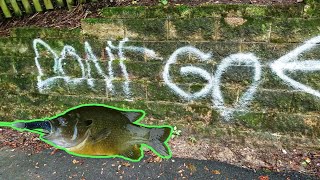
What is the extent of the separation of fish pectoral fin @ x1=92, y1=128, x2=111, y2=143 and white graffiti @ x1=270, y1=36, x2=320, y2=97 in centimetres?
212

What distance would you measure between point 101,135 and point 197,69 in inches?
58.5

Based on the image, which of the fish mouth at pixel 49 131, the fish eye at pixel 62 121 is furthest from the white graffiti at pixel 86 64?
the fish mouth at pixel 49 131

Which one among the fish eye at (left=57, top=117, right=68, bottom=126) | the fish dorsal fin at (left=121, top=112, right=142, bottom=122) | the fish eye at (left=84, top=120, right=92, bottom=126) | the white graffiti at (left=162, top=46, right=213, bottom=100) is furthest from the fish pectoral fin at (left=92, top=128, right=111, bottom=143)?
the white graffiti at (left=162, top=46, right=213, bottom=100)

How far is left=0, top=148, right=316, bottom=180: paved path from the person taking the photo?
145 inches

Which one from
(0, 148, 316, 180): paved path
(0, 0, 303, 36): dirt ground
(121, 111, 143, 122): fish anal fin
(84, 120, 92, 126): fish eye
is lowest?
(0, 148, 316, 180): paved path

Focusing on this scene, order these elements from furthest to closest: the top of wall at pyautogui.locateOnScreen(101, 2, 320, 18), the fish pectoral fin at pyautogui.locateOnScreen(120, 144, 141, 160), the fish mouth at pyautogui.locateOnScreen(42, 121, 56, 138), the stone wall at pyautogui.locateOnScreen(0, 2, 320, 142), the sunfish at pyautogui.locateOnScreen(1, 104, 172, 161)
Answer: the fish mouth at pyautogui.locateOnScreen(42, 121, 56, 138) < the sunfish at pyautogui.locateOnScreen(1, 104, 172, 161) < the fish pectoral fin at pyautogui.locateOnScreen(120, 144, 141, 160) < the stone wall at pyautogui.locateOnScreen(0, 2, 320, 142) < the top of wall at pyautogui.locateOnScreen(101, 2, 320, 18)

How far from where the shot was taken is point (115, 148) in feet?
13.7

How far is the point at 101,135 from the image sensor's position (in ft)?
14.2

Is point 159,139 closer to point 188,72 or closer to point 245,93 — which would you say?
point 188,72

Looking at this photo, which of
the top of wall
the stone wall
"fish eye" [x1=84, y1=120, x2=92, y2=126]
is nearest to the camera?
the top of wall

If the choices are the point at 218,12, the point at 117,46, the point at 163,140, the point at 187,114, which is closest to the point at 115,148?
the point at 163,140

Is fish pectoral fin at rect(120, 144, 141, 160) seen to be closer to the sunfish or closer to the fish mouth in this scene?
the sunfish

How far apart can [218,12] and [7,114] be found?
3.14 m

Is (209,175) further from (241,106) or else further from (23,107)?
(23,107)
